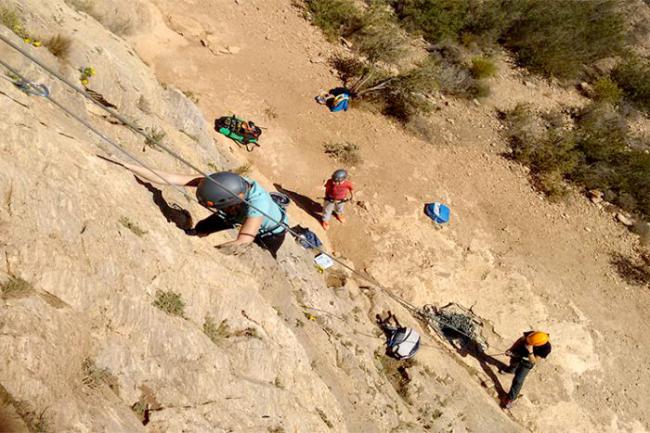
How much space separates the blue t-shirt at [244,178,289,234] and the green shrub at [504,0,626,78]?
15372 mm

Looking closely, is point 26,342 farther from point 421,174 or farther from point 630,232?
point 630,232

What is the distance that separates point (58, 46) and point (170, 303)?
518 cm

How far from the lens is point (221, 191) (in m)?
5.16

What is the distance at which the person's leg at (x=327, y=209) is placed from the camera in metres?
10.9

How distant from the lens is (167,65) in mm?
12875

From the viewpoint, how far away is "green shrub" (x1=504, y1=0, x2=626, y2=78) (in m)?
18.0

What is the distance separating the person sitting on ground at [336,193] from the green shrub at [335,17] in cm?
722

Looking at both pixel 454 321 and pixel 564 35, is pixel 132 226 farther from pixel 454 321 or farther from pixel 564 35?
pixel 564 35

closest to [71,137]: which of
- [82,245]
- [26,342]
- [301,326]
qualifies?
[82,245]

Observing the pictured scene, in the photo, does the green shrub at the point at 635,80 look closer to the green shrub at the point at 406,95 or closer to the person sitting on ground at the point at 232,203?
the green shrub at the point at 406,95

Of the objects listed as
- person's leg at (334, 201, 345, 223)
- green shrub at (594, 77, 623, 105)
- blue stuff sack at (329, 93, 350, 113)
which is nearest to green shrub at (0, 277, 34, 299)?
person's leg at (334, 201, 345, 223)

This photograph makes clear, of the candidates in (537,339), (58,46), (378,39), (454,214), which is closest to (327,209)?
(454,214)

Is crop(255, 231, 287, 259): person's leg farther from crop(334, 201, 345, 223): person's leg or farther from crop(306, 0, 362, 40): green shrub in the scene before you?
crop(306, 0, 362, 40): green shrub

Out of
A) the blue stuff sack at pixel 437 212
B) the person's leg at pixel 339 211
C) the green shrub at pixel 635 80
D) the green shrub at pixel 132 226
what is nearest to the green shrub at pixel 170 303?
the green shrub at pixel 132 226
